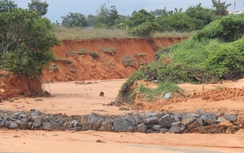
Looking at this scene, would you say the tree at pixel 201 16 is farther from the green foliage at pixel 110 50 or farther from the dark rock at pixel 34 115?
the dark rock at pixel 34 115

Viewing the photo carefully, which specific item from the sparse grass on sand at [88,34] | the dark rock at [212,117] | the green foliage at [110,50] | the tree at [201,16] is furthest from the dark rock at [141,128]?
the tree at [201,16]

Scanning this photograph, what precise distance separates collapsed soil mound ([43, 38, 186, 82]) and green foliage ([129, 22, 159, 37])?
0.69 meters

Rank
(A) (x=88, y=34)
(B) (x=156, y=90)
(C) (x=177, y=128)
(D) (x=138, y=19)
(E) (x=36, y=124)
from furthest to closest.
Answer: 1. (D) (x=138, y=19)
2. (A) (x=88, y=34)
3. (B) (x=156, y=90)
4. (E) (x=36, y=124)
5. (C) (x=177, y=128)

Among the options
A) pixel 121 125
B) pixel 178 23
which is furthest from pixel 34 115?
pixel 178 23

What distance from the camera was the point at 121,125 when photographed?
9977 millimetres

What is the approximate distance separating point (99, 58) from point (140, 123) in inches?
1055

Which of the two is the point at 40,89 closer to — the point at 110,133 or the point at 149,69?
the point at 149,69

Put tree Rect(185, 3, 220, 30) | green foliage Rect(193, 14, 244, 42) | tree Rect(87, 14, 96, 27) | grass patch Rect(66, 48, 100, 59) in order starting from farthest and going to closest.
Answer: tree Rect(87, 14, 96, 27), tree Rect(185, 3, 220, 30), grass patch Rect(66, 48, 100, 59), green foliage Rect(193, 14, 244, 42)

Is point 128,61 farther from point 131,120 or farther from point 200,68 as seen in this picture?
point 131,120

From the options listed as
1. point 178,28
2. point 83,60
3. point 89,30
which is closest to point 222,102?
point 83,60

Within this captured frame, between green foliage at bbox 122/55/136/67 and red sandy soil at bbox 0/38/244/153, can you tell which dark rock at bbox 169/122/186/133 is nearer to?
red sandy soil at bbox 0/38/244/153

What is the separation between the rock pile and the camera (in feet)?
32.8

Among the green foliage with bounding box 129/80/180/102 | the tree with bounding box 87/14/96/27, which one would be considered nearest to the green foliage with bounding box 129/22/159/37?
the green foliage with bounding box 129/80/180/102

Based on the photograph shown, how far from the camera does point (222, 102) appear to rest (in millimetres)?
11977
